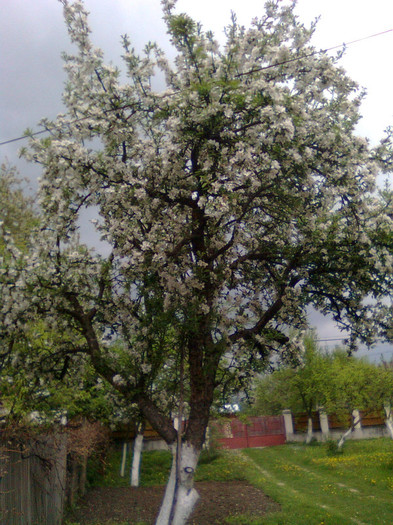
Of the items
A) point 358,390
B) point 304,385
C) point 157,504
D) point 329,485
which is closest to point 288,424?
point 304,385

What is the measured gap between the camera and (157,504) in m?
13.7

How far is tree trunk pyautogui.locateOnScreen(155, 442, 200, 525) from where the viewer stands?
22.0 feet

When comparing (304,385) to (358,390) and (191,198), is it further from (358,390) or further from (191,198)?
(191,198)

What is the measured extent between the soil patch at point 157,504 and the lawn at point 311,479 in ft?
1.76

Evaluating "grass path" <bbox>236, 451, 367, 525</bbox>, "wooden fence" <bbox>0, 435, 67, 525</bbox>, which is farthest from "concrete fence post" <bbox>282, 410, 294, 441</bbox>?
"wooden fence" <bbox>0, 435, 67, 525</bbox>

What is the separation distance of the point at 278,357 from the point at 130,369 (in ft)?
10.1

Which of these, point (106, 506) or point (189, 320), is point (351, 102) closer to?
point (189, 320)

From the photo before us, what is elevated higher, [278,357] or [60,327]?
Answer: [60,327]

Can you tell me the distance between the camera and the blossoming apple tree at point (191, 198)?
646 centimetres

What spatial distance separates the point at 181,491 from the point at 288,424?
94.6 ft

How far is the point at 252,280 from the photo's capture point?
29.3ft

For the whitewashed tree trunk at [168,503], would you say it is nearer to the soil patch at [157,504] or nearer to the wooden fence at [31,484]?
the wooden fence at [31,484]

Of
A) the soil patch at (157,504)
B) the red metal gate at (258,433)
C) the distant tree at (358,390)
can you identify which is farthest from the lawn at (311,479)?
the red metal gate at (258,433)

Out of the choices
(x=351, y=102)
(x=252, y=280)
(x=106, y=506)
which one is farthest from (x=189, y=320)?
(x=106, y=506)
